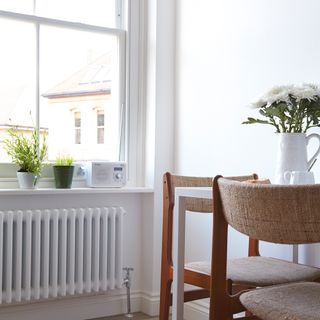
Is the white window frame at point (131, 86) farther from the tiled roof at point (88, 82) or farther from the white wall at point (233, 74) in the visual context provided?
the white wall at point (233, 74)

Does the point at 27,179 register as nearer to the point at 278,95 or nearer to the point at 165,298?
the point at 165,298

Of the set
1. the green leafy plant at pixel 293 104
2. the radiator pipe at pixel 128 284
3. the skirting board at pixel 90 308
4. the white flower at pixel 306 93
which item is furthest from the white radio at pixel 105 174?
the white flower at pixel 306 93

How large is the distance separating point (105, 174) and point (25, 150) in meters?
0.49

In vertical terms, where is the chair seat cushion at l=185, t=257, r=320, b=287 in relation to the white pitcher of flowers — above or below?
below

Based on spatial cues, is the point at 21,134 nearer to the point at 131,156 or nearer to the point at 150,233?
the point at 131,156

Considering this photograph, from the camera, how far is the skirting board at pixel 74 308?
120 inches

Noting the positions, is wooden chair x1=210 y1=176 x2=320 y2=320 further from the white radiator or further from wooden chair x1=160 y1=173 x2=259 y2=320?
the white radiator

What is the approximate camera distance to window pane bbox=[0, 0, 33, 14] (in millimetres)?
3145

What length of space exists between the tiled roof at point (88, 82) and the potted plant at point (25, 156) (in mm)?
317

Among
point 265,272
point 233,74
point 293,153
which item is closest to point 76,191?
point 233,74

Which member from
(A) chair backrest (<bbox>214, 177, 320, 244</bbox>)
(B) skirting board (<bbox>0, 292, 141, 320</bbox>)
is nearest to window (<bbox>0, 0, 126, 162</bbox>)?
(B) skirting board (<bbox>0, 292, 141, 320</bbox>)

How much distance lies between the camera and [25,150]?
304cm

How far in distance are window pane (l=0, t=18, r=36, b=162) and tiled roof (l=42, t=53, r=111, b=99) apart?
0.13 metres

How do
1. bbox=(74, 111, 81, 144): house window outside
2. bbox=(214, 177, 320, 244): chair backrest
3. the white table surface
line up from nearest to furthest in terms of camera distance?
bbox=(214, 177, 320, 244): chair backrest, the white table surface, bbox=(74, 111, 81, 144): house window outside
